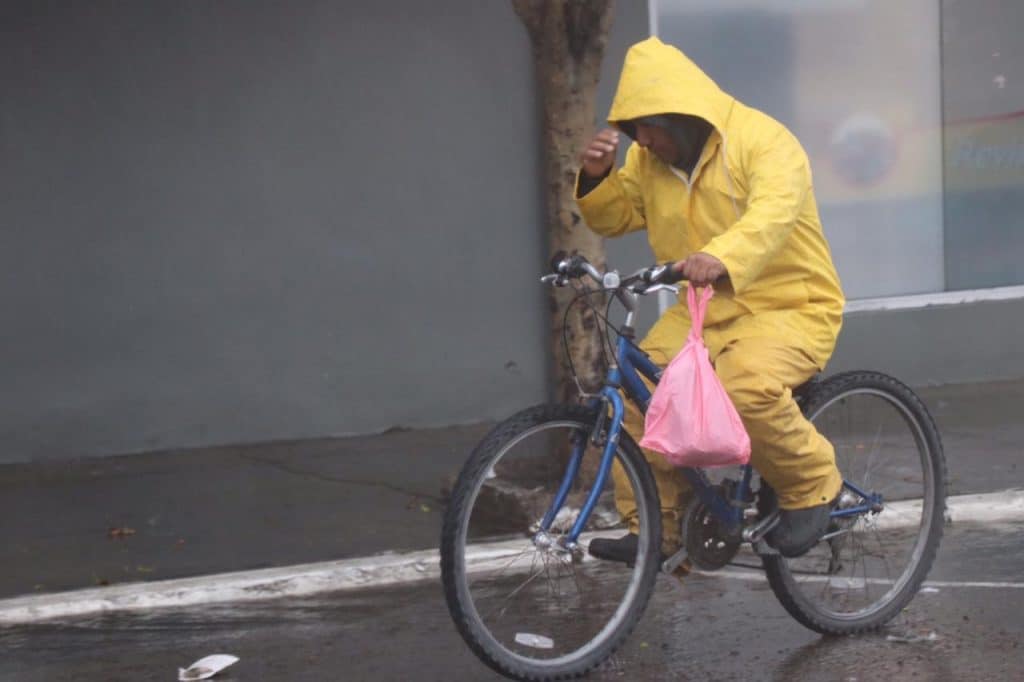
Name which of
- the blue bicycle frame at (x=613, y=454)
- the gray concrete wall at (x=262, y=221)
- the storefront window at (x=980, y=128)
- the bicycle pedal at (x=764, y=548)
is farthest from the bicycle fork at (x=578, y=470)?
the storefront window at (x=980, y=128)

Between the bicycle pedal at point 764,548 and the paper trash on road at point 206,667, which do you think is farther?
the paper trash on road at point 206,667

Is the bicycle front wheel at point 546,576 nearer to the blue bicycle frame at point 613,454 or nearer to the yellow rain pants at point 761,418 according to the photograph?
the blue bicycle frame at point 613,454

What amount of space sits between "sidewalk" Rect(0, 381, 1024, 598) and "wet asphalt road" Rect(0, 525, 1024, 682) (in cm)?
64

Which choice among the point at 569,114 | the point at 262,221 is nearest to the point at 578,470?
the point at 569,114

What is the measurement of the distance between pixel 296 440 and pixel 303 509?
1.60 m

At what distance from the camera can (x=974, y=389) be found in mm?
9836

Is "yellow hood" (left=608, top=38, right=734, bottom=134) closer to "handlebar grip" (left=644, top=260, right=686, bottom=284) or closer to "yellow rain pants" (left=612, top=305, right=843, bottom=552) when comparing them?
"handlebar grip" (left=644, top=260, right=686, bottom=284)

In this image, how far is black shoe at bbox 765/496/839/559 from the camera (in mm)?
5043

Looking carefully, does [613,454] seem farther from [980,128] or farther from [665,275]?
[980,128]

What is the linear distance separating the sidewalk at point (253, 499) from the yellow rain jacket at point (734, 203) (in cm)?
231

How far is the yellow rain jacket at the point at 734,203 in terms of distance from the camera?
15.3 feet

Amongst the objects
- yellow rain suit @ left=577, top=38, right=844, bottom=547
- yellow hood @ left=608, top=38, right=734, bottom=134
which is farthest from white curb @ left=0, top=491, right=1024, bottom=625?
yellow hood @ left=608, top=38, right=734, bottom=134

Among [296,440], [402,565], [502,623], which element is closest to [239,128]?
[296,440]

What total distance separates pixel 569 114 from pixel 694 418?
2.98 m
